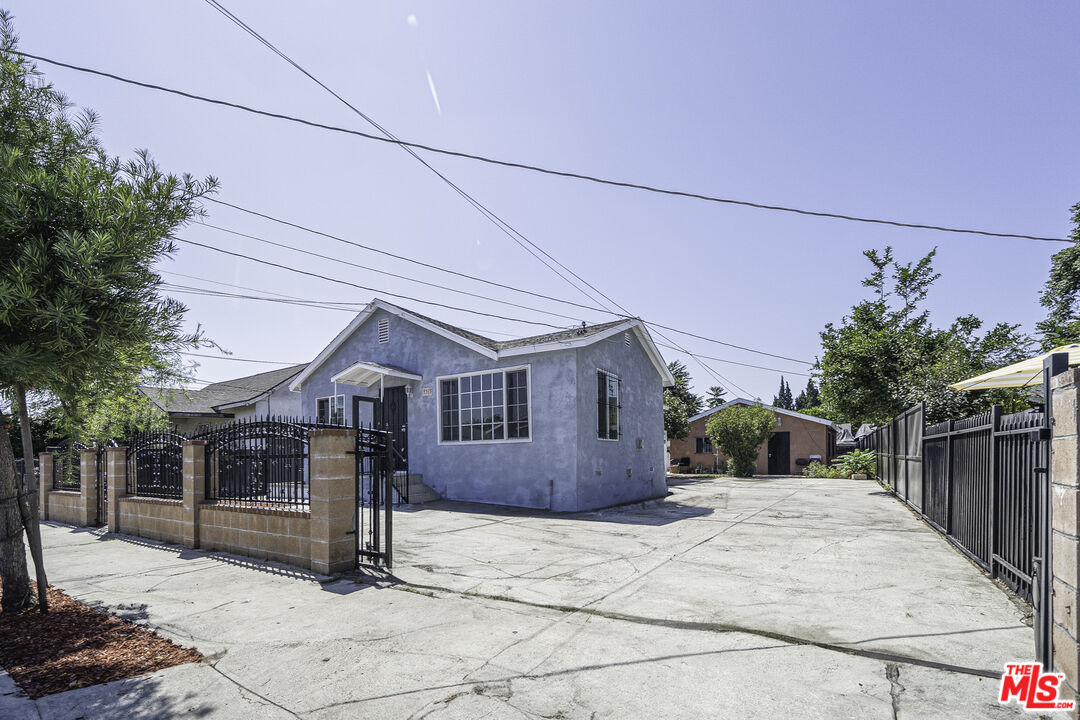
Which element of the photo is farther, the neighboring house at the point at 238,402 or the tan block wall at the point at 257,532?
the neighboring house at the point at 238,402

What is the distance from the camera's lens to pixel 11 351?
4812mm

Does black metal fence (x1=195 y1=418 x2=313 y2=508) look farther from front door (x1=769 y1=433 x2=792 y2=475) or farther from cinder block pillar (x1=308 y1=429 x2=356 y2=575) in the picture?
front door (x1=769 y1=433 x2=792 y2=475)

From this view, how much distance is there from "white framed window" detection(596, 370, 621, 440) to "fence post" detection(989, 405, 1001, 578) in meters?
8.75

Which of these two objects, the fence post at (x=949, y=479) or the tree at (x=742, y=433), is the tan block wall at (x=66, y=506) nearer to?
the fence post at (x=949, y=479)

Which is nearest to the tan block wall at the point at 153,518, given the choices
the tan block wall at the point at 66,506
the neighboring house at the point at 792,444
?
the tan block wall at the point at 66,506

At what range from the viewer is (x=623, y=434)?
1603 centimetres

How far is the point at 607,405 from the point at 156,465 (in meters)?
9.58

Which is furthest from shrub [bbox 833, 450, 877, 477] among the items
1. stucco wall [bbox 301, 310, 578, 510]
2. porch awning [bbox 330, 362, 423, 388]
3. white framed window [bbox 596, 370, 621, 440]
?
porch awning [bbox 330, 362, 423, 388]

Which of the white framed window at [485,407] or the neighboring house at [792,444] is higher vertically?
the white framed window at [485,407]

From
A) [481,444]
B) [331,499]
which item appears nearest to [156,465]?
[331,499]

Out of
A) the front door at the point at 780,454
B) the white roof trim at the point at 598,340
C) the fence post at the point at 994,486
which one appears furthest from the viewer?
the front door at the point at 780,454

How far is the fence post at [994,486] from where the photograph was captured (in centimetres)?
609

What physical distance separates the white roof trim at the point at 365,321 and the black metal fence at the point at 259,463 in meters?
6.60

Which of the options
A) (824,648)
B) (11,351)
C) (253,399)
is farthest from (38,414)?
(253,399)
